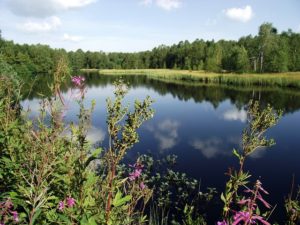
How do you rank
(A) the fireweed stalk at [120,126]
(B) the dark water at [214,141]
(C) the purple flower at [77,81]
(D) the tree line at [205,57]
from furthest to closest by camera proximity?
1. (D) the tree line at [205,57]
2. (B) the dark water at [214,141]
3. (C) the purple flower at [77,81]
4. (A) the fireweed stalk at [120,126]

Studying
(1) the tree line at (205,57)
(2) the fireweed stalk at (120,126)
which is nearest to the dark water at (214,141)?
(1) the tree line at (205,57)

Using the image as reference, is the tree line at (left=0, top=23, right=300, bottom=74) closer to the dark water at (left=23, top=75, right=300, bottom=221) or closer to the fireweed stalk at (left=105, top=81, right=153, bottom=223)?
the dark water at (left=23, top=75, right=300, bottom=221)

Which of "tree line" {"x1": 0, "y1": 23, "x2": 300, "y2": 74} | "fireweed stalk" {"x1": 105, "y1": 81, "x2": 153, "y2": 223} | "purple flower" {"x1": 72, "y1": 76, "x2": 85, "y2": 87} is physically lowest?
"fireweed stalk" {"x1": 105, "y1": 81, "x2": 153, "y2": 223}

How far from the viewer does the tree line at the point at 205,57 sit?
6738 cm

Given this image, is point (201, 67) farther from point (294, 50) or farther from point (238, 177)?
point (238, 177)

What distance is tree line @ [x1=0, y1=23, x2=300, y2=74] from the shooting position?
67.4 meters

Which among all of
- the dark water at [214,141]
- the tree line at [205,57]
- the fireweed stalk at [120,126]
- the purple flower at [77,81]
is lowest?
the dark water at [214,141]

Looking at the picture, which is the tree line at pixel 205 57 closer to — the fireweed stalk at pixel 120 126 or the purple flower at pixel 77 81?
the purple flower at pixel 77 81

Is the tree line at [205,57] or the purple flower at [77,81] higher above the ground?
the tree line at [205,57]

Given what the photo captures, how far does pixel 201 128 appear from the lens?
23.1m

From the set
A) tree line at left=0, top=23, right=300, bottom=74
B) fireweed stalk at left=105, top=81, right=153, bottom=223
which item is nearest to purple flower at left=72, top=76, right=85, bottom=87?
fireweed stalk at left=105, top=81, right=153, bottom=223

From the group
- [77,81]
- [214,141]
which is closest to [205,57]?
[214,141]

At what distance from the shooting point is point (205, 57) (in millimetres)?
103812

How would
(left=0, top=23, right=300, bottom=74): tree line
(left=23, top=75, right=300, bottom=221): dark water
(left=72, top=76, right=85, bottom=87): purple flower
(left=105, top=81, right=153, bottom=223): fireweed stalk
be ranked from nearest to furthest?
1. (left=105, top=81, right=153, bottom=223): fireweed stalk
2. (left=72, top=76, right=85, bottom=87): purple flower
3. (left=23, top=75, right=300, bottom=221): dark water
4. (left=0, top=23, right=300, bottom=74): tree line
